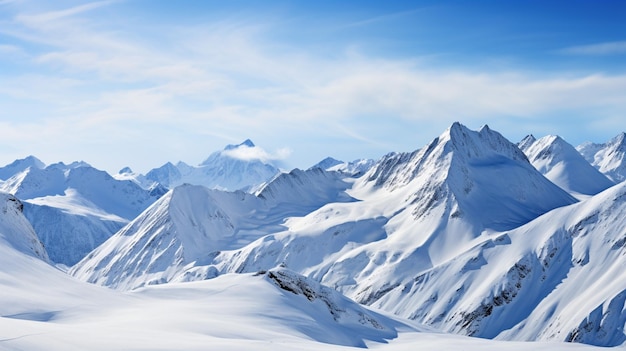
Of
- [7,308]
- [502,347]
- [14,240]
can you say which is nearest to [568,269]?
[502,347]

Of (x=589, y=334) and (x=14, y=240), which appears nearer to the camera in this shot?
(x=14, y=240)

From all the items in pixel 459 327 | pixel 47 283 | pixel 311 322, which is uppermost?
pixel 47 283

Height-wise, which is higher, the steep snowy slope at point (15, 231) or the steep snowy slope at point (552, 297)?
the steep snowy slope at point (15, 231)

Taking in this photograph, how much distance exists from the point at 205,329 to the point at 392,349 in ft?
66.8

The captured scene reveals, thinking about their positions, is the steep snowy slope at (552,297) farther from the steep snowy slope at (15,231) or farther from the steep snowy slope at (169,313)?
the steep snowy slope at (15,231)

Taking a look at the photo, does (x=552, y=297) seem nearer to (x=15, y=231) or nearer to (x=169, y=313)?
(x=15, y=231)

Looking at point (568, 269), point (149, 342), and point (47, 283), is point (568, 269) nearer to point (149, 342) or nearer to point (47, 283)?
point (47, 283)

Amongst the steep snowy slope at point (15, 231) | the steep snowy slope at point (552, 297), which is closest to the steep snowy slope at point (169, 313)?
the steep snowy slope at point (15, 231)

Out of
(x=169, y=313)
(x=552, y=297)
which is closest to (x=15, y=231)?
(x=169, y=313)

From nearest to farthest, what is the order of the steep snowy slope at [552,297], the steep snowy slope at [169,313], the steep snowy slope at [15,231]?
the steep snowy slope at [169,313], the steep snowy slope at [15,231], the steep snowy slope at [552,297]

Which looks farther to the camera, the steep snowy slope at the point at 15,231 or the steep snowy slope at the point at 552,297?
the steep snowy slope at the point at 552,297

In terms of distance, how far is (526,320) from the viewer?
7185 inches

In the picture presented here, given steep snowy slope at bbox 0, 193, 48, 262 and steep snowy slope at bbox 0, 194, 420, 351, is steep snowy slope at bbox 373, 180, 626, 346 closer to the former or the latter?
steep snowy slope at bbox 0, 194, 420, 351

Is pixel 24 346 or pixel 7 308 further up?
pixel 24 346
